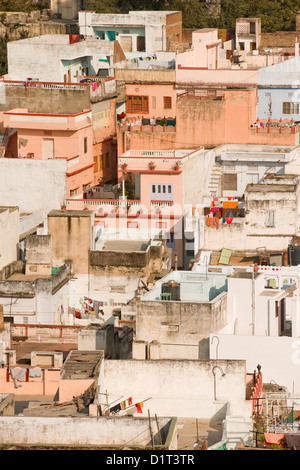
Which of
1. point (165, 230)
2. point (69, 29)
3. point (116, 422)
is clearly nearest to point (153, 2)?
point (69, 29)

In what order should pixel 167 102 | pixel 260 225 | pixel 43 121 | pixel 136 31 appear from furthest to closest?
1. pixel 136 31
2. pixel 167 102
3. pixel 43 121
4. pixel 260 225

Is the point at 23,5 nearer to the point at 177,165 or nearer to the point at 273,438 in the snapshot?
the point at 177,165

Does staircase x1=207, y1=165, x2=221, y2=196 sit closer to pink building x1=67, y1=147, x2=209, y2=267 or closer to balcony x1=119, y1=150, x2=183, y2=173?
pink building x1=67, y1=147, x2=209, y2=267

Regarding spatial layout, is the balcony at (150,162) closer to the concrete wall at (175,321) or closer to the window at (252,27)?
the concrete wall at (175,321)

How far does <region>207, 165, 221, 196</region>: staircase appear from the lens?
2756 inches

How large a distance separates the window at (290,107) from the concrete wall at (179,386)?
3149 cm

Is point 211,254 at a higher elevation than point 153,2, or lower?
lower

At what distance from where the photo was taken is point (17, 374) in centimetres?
4769

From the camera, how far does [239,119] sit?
7275cm

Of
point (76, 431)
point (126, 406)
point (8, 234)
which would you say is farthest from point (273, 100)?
point (76, 431)

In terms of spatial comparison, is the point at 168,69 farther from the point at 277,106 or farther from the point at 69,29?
the point at 69,29

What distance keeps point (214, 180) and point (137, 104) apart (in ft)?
26.2

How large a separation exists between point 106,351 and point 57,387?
3.78 metres

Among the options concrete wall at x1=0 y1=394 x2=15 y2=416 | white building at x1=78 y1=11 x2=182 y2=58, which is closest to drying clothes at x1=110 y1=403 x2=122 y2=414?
concrete wall at x1=0 y1=394 x2=15 y2=416
